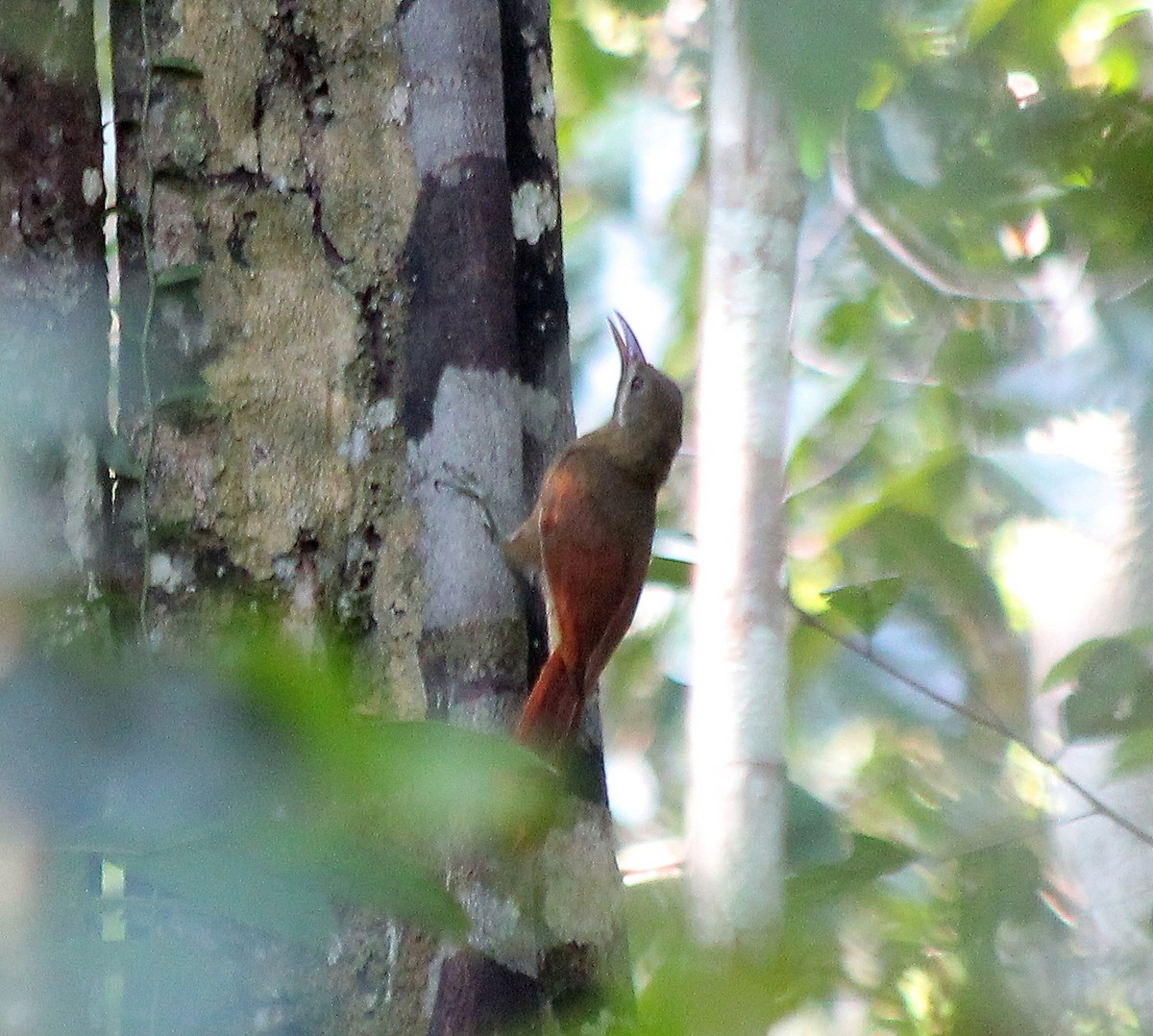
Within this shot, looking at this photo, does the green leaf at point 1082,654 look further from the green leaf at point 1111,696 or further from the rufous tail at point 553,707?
the rufous tail at point 553,707

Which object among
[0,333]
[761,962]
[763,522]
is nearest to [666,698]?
[763,522]

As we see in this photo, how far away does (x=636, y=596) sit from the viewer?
8.95ft

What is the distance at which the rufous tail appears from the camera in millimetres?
1736

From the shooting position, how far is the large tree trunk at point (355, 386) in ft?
5.50

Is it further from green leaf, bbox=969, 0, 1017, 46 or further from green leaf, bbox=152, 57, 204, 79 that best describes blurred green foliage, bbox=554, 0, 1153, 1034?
green leaf, bbox=152, 57, 204, 79

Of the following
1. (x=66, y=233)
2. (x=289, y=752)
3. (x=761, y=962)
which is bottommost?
(x=761, y=962)

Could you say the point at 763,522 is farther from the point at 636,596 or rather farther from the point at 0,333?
the point at 0,333

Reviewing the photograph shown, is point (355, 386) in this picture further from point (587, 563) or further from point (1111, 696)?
point (1111, 696)

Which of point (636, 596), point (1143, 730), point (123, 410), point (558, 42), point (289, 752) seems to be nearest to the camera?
point (289, 752)

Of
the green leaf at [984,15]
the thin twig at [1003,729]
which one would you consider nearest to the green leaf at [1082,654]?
the thin twig at [1003,729]

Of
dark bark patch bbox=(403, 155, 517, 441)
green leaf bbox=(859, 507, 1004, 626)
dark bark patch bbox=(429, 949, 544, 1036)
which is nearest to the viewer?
dark bark patch bbox=(429, 949, 544, 1036)

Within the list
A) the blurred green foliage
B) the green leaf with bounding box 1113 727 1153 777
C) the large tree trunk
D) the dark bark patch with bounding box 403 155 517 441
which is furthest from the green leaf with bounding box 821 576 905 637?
the dark bark patch with bounding box 403 155 517 441

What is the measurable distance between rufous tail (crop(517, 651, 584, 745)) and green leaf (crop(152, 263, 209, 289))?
0.68 m

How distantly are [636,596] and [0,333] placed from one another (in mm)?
1635
